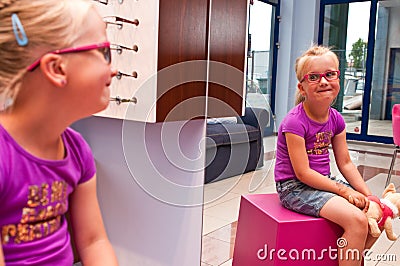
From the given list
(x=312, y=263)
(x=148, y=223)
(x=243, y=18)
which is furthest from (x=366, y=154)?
(x=148, y=223)

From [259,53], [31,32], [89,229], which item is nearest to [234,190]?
[259,53]

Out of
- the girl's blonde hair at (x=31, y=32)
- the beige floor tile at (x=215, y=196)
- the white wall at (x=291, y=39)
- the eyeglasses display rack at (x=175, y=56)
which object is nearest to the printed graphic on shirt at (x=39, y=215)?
the girl's blonde hair at (x=31, y=32)

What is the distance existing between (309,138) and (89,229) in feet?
3.65

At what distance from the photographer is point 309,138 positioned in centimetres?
169

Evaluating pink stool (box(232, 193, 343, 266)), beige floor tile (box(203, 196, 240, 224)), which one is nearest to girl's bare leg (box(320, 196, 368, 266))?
pink stool (box(232, 193, 343, 266))

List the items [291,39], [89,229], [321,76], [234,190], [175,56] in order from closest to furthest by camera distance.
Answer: [89,229]
[175,56]
[321,76]
[291,39]
[234,190]

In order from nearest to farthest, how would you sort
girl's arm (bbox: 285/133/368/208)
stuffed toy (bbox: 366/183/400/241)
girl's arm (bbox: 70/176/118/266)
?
girl's arm (bbox: 70/176/118/266) → stuffed toy (bbox: 366/183/400/241) → girl's arm (bbox: 285/133/368/208)

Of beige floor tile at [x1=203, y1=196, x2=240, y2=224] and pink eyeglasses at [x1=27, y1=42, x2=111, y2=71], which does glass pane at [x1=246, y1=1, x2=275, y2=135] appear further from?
pink eyeglasses at [x1=27, y1=42, x2=111, y2=71]

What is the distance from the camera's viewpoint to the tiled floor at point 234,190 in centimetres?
180

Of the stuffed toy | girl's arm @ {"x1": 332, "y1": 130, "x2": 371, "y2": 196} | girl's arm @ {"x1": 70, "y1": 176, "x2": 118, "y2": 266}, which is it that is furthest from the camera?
girl's arm @ {"x1": 332, "y1": 130, "x2": 371, "y2": 196}

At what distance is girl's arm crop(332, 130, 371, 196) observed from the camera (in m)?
1.82

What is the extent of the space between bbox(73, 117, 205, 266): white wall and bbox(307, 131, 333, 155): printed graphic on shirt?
0.48 meters

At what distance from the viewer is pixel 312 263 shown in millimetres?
1483

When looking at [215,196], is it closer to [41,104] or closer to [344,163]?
[344,163]
